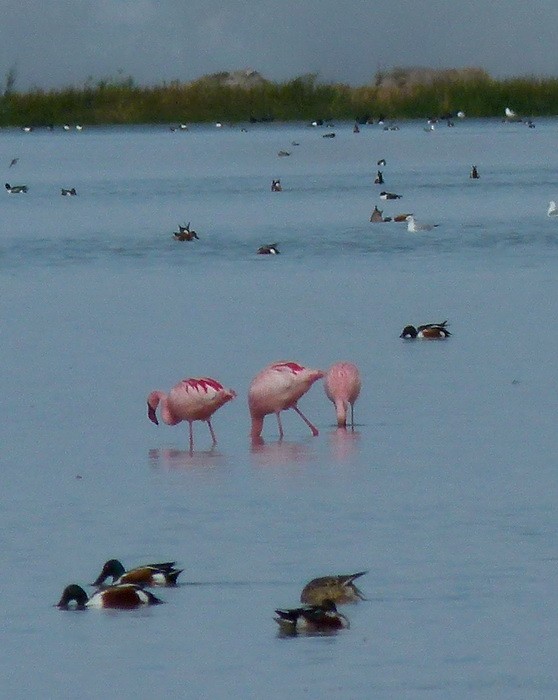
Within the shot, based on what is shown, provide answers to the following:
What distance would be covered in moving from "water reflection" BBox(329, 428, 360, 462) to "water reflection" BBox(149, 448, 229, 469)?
1.69 feet

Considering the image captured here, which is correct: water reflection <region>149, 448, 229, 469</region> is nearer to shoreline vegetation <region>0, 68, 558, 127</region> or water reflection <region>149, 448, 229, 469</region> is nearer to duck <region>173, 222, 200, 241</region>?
duck <region>173, 222, 200, 241</region>

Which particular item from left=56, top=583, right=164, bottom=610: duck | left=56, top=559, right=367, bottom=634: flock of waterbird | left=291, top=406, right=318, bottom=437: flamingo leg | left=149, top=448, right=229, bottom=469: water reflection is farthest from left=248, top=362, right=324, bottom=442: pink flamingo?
left=56, top=583, right=164, bottom=610: duck

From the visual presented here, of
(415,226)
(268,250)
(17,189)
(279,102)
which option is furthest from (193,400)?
(279,102)

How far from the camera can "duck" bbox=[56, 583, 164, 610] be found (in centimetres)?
688

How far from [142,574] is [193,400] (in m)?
3.07

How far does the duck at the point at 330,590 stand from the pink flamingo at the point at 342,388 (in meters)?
3.68

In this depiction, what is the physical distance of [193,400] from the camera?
10078 mm

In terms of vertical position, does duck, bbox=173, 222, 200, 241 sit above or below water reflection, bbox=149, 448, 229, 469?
below

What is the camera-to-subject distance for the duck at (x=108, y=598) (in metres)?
6.88

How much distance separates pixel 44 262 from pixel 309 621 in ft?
52.9

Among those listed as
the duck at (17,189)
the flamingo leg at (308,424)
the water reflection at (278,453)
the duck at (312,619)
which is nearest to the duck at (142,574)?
the duck at (312,619)

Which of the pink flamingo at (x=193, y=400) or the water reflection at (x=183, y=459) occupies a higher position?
the pink flamingo at (x=193, y=400)

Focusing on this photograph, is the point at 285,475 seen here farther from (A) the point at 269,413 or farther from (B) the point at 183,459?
(A) the point at 269,413

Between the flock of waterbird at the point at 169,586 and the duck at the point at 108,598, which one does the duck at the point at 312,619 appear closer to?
the flock of waterbird at the point at 169,586
